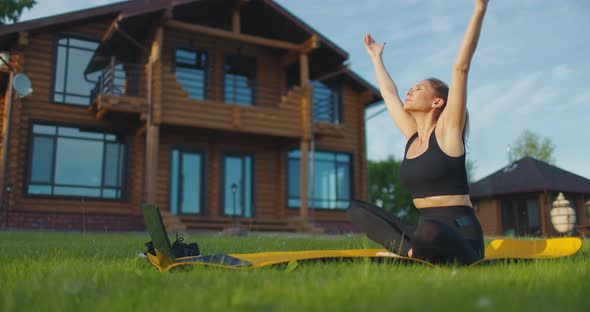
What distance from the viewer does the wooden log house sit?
14258mm

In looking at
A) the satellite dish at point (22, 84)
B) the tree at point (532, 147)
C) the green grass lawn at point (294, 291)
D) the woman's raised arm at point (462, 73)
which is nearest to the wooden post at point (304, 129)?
the satellite dish at point (22, 84)

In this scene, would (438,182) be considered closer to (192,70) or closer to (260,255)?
(260,255)

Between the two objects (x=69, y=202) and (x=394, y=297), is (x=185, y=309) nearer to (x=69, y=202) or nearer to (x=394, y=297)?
(x=394, y=297)

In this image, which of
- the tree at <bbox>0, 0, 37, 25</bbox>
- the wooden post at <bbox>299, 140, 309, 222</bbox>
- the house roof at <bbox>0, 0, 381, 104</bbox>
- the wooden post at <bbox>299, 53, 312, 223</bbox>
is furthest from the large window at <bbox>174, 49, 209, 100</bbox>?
the tree at <bbox>0, 0, 37, 25</bbox>

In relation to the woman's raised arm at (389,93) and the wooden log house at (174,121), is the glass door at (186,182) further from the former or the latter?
the woman's raised arm at (389,93)

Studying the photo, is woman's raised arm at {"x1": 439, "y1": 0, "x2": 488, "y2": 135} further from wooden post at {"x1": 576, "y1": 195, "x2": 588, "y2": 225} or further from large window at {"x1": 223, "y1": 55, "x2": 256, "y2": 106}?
wooden post at {"x1": 576, "y1": 195, "x2": 588, "y2": 225}

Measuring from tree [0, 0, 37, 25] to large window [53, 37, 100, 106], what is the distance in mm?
5284

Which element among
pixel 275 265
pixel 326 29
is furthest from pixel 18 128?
pixel 275 265

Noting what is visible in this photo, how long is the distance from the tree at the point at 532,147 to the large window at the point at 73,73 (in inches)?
1208

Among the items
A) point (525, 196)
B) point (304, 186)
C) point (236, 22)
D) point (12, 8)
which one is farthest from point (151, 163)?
point (525, 196)

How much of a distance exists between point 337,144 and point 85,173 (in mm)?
8065

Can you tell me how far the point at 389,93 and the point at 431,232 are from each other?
5.26ft

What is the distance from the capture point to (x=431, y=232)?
288 centimetres

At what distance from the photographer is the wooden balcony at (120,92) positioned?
1374cm
